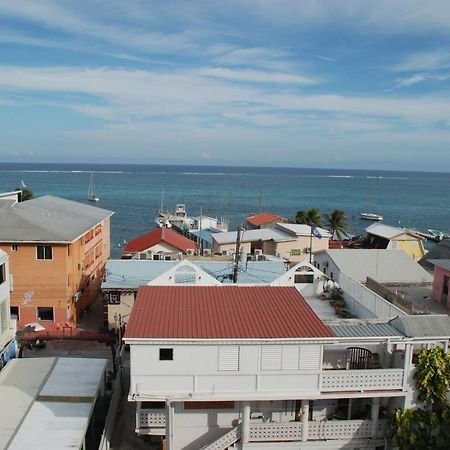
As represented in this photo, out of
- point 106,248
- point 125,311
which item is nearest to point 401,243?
point 106,248

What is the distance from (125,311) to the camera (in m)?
32.4

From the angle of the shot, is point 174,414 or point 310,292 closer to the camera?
point 174,414

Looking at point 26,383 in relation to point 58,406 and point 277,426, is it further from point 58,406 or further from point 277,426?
point 277,426

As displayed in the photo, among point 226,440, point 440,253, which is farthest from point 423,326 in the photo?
point 440,253

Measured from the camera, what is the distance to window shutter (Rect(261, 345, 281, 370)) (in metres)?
17.2

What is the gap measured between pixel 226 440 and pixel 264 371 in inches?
127

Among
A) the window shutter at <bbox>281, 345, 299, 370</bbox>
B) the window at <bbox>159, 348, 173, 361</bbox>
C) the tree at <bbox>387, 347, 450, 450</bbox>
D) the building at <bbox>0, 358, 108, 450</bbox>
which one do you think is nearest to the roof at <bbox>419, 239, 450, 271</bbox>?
the tree at <bbox>387, 347, 450, 450</bbox>

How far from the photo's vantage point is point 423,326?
60.3 feet

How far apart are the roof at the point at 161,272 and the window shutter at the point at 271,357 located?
14.5 metres

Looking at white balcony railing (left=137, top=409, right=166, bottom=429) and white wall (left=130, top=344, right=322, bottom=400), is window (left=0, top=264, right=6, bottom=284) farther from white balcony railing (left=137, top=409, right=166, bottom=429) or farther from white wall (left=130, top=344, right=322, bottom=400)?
white wall (left=130, top=344, right=322, bottom=400)

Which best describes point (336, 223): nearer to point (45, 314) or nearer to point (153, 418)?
point (45, 314)

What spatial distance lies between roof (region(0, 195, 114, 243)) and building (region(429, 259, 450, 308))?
22.1 m

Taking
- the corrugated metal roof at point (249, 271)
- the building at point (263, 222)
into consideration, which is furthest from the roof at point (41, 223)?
the building at point (263, 222)

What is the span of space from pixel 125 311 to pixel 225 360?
653 inches
